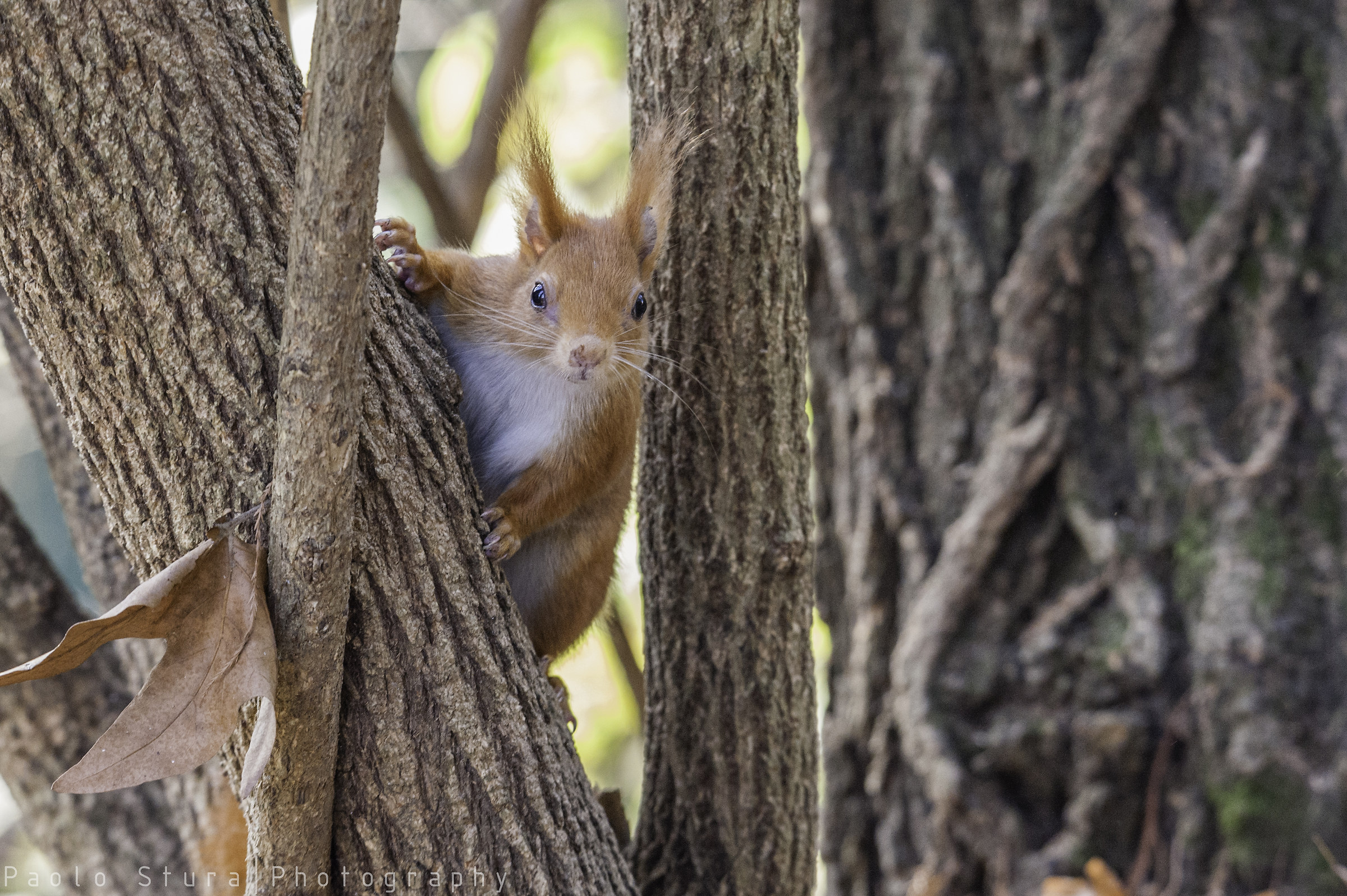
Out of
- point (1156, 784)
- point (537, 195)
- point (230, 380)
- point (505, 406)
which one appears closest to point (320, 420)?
point (230, 380)

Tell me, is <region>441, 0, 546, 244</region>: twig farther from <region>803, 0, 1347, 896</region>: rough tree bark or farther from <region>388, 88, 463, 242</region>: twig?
<region>803, 0, 1347, 896</region>: rough tree bark

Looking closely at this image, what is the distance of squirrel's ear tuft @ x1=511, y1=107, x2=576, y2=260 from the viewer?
6.90 feet

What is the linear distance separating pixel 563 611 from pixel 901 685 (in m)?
0.69

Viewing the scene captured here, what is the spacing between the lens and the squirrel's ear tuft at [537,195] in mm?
2104

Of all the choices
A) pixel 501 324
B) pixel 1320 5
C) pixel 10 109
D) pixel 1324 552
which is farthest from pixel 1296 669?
pixel 10 109

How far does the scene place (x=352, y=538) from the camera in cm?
119

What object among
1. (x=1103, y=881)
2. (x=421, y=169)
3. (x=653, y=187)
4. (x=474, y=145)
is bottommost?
(x=1103, y=881)

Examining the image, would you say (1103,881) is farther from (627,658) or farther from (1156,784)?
(627,658)

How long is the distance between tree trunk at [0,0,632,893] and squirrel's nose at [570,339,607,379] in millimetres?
512

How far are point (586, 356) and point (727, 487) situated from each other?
0.32m

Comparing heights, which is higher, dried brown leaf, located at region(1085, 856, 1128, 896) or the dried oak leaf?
the dried oak leaf

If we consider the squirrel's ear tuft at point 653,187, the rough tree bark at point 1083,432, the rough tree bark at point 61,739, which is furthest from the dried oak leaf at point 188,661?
the rough tree bark at point 1083,432

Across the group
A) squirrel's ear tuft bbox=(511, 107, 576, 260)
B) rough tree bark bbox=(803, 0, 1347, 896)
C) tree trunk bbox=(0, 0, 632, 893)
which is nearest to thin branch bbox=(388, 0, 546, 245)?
squirrel's ear tuft bbox=(511, 107, 576, 260)

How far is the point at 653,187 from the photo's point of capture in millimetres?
1945
